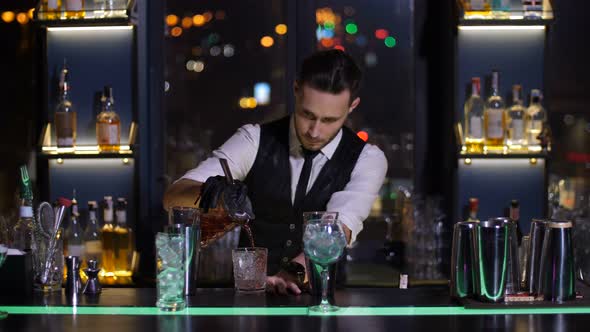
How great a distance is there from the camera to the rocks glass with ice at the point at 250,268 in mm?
2639

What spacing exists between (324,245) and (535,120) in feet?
Result: 6.43

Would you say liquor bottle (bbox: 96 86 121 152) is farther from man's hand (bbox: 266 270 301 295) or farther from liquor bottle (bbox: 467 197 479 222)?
man's hand (bbox: 266 270 301 295)

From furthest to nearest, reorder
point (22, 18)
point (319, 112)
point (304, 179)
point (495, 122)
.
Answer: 1. point (22, 18)
2. point (495, 122)
3. point (304, 179)
4. point (319, 112)

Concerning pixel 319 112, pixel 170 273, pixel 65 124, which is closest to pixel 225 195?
pixel 170 273

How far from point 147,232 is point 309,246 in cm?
198

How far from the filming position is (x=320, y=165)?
11.6ft

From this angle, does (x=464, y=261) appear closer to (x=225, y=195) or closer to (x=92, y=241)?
(x=225, y=195)

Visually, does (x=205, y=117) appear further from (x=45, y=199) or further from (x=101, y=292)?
(x=101, y=292)

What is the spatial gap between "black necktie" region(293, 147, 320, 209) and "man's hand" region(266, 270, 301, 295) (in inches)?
31.4

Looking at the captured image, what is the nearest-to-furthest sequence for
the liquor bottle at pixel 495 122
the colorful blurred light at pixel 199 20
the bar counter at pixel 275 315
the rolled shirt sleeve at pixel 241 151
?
the bar counter at pixel 275 315
the rolled shirt sleeve at pixel 241 151
the liquor bottle at pixel 495 122
the colorful blurred light at pixel 199 20

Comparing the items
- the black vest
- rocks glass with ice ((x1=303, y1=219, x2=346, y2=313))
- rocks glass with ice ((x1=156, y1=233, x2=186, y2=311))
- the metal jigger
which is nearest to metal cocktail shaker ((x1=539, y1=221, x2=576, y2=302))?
rocks glass with ice ((x1=303, y1=219, x2=346, y2=313))

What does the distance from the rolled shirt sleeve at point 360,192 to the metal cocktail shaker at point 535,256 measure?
2.20 feet

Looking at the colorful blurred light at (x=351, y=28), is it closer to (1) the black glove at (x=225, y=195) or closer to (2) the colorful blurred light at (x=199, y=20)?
(2) the colorful blurred light at (x=199, y=20)

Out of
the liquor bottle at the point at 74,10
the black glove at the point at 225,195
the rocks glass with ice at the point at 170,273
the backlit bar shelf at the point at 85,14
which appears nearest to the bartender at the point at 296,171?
the black glove at the point at 225,195
